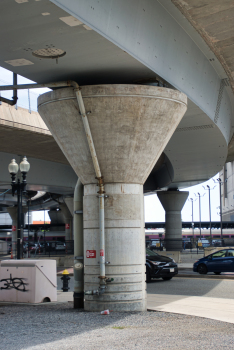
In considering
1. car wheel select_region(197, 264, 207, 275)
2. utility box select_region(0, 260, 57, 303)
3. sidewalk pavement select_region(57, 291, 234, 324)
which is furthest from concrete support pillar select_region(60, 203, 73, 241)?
utility box select_region(0, 260, 57, 303)

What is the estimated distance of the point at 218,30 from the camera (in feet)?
34.1

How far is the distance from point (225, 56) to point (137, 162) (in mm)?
4135

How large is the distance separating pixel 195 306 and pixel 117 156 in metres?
4.52

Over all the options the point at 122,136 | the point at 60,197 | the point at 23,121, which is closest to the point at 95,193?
the point at 122,136

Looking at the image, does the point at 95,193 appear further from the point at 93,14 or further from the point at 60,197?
the point at 60,197

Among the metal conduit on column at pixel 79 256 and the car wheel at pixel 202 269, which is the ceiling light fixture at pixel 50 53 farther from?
the car wheel at pixel 202 269

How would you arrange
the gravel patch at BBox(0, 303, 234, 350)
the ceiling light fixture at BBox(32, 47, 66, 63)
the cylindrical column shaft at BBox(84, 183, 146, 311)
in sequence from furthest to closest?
the cylindrical column shaft at BBox(84, 183, 146, 311) → the ceiling light fixture at BBox(32, 47, 66, 63) → the gravel patch at BBox(0, 303, 234, 350)

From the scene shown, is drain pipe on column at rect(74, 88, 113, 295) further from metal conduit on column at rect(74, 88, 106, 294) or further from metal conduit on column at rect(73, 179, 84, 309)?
metal conduit on column at rect(73, 179, 84, 309)

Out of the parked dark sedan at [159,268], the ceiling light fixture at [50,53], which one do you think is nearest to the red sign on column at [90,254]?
the ceiling light fixture at [50,53]

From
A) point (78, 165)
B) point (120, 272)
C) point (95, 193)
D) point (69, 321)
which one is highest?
point (78, 165)

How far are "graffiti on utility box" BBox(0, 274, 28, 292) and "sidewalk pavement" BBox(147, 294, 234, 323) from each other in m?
3.58

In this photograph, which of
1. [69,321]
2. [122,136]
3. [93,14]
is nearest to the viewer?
[93,14]

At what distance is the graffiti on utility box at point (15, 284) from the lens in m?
12.5

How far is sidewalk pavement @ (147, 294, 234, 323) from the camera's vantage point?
33.4ft
